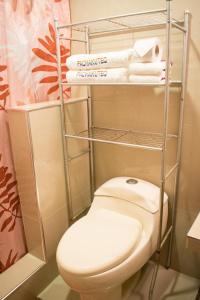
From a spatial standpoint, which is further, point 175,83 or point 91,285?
point 175,83

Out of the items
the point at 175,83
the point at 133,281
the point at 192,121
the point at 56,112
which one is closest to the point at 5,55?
the point at 56,112

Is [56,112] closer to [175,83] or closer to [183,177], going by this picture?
[175,83]

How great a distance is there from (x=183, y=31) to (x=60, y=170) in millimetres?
1002

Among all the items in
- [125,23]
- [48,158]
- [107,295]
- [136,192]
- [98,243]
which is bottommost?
[107,295]

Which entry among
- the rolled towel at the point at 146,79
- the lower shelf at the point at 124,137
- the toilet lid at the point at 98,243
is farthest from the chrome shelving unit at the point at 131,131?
the toilet lid at the point at 98,243

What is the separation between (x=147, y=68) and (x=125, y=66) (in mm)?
119

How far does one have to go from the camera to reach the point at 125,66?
3.84 ft

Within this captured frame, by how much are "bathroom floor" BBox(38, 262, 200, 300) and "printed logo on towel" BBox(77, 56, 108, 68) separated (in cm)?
133

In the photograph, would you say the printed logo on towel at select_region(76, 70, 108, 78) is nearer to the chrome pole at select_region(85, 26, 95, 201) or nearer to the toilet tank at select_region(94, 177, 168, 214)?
the chrome pole at select_region(85, 26, 95, 201)

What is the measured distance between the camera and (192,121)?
1324 mm

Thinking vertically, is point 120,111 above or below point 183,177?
above

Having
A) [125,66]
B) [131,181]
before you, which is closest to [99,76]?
[125,66]

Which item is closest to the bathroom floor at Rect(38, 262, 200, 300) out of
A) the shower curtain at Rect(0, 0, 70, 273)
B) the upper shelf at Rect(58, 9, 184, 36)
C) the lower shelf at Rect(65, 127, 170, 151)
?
the shower curtain at Rect(0, 0, 70, 273)

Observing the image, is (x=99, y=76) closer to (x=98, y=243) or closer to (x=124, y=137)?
(x=124, y=137)
